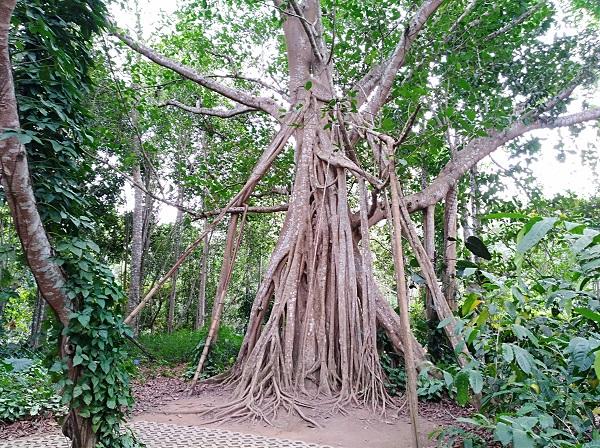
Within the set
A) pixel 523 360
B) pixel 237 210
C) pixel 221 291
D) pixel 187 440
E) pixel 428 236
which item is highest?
pixel 237 210

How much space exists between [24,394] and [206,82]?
14.1 ft

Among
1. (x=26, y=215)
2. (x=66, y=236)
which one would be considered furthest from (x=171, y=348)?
(x=26, y=215)

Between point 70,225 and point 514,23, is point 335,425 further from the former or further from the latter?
point 514,23

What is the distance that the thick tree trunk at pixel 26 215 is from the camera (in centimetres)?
209

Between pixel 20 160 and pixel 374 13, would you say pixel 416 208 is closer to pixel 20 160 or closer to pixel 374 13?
pixel 374 13

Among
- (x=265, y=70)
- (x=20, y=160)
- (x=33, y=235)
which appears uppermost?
(x=265, y=70)

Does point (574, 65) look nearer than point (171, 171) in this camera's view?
Yes

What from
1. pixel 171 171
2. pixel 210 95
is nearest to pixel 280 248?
pixel 210 95

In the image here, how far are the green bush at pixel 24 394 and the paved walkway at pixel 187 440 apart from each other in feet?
1.00

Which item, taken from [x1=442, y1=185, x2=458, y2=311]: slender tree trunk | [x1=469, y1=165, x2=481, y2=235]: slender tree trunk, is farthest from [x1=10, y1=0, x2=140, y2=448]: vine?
[x1=469, y1=165, x2=481, y2=235]: slender tree trunk

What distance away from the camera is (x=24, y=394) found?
14.4 ft

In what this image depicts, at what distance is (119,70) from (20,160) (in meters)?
4.31

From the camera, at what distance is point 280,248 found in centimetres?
534

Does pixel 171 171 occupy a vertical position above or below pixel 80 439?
above
